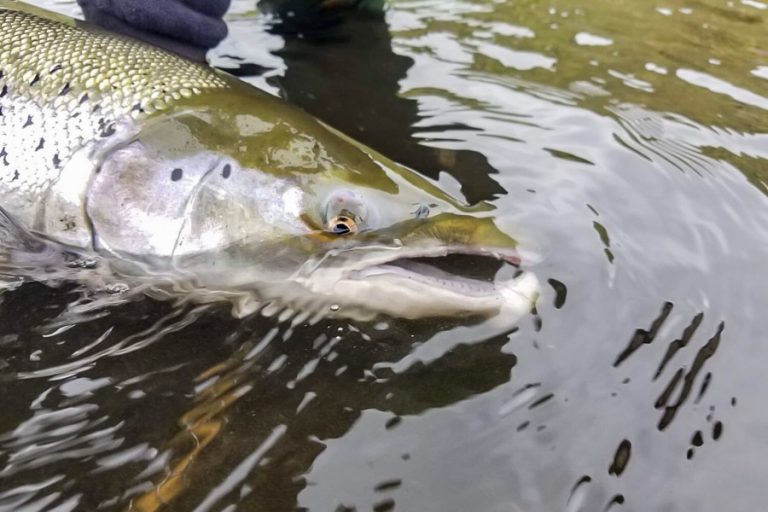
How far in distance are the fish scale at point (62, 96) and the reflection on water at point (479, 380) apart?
45cm

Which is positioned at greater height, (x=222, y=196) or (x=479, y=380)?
(x=222, y=196)

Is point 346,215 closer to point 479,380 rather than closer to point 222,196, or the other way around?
point 222,196

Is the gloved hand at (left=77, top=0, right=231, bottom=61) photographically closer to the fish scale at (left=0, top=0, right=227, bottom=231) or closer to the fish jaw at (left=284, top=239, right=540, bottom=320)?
the fish scale at (left=0, top=0, right=227, bottom=231)

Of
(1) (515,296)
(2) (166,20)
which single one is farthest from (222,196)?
(2) (166,20)

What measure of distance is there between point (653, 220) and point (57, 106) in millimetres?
2270

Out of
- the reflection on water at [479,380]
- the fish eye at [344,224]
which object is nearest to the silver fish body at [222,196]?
the fish eye at [344,224]

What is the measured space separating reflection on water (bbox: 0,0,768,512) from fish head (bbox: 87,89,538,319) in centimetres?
11

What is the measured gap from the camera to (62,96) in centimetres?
266

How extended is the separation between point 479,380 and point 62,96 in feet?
5.86

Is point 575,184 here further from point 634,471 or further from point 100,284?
point 100,284

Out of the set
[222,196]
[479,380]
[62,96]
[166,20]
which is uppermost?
[166,20]

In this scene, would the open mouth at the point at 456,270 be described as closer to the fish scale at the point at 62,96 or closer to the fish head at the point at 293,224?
the fish head at the point at 293,224

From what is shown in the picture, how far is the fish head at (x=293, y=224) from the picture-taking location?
Answer: 2311 millimetres

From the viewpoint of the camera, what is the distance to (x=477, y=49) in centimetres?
469
